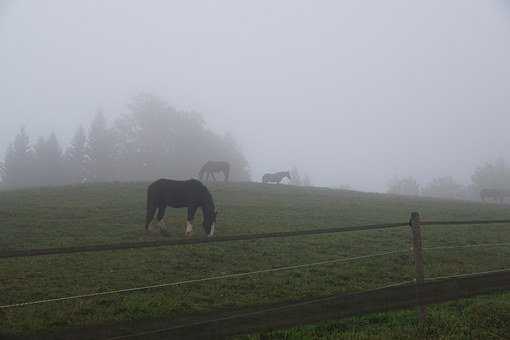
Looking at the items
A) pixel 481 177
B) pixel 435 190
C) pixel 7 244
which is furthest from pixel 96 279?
pixel 435 190

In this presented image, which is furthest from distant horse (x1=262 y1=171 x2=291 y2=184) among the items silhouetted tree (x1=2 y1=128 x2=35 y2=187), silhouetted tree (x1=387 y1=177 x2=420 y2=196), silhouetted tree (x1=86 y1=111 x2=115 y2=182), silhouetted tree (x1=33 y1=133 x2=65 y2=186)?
silhouetted tree (x1=387 y1=177 x2=420 y2=196)

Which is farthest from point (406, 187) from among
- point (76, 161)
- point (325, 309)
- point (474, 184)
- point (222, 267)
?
point (325, 309)

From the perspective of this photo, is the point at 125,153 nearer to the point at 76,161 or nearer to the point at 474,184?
the point at 76,161

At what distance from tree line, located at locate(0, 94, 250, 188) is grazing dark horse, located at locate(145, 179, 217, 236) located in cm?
4631

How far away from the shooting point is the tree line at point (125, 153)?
6488cm

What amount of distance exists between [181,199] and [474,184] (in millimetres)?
92539

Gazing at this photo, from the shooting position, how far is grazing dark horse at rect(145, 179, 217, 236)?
58.0ft

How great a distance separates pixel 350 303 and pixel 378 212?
2340 cm

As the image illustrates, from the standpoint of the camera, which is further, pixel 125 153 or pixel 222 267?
pixel 125 153

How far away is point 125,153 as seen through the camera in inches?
2625

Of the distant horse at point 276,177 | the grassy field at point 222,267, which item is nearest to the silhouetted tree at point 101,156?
the distant horse at point 276,177

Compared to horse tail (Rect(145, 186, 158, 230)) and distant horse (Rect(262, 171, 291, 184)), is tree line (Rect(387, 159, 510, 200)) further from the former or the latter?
horse tail (Rect(145, 186, 158, 230))

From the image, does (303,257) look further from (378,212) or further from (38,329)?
(378,212)

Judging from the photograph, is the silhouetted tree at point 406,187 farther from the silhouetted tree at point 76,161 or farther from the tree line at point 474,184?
the silhouetted tree at point 76,161
